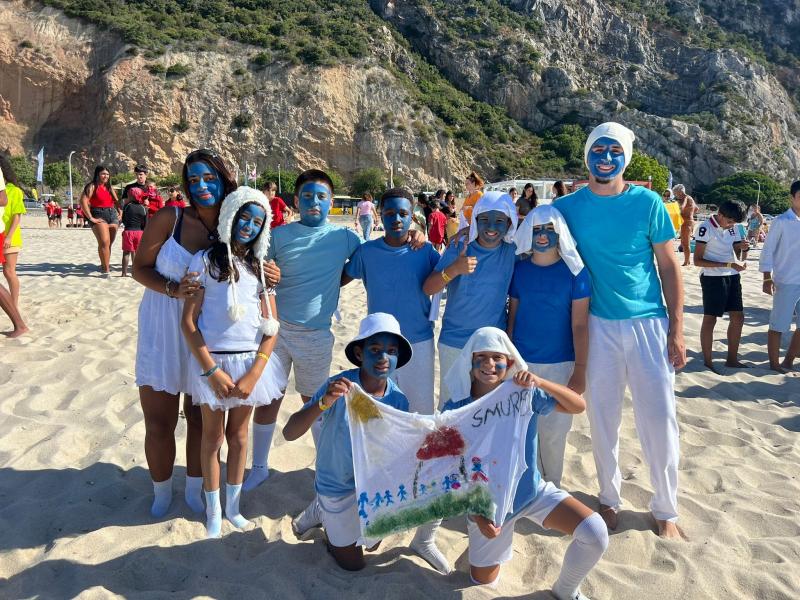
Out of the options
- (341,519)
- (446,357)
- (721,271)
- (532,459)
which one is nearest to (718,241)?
(721,271)

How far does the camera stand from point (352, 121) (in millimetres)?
52656

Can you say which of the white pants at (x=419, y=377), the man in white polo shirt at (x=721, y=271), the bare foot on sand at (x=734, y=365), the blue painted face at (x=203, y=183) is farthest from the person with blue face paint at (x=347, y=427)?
the bare foot on sand at (x=734, y=365)

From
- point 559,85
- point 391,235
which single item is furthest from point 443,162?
point 391,235

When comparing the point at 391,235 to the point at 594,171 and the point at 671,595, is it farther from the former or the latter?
the point at 671,595

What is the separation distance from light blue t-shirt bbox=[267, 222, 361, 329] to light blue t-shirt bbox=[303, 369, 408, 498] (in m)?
0.75

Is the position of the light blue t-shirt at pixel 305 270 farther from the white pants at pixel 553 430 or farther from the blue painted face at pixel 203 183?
the white pants at pixel 553 430

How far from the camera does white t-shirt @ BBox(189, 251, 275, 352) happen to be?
265 centimetres

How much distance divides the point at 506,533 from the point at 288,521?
126 centimetres

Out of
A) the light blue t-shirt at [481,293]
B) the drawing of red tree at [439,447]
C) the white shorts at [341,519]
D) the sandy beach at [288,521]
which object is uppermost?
the light blue t-shirt at [481,293]

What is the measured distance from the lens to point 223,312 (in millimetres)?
2672

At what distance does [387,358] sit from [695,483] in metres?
2.34

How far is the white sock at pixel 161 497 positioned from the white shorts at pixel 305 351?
0.92 metres

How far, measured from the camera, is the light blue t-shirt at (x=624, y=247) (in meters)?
2.86

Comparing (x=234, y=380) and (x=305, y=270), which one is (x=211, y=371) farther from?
(x=305, y=270)
